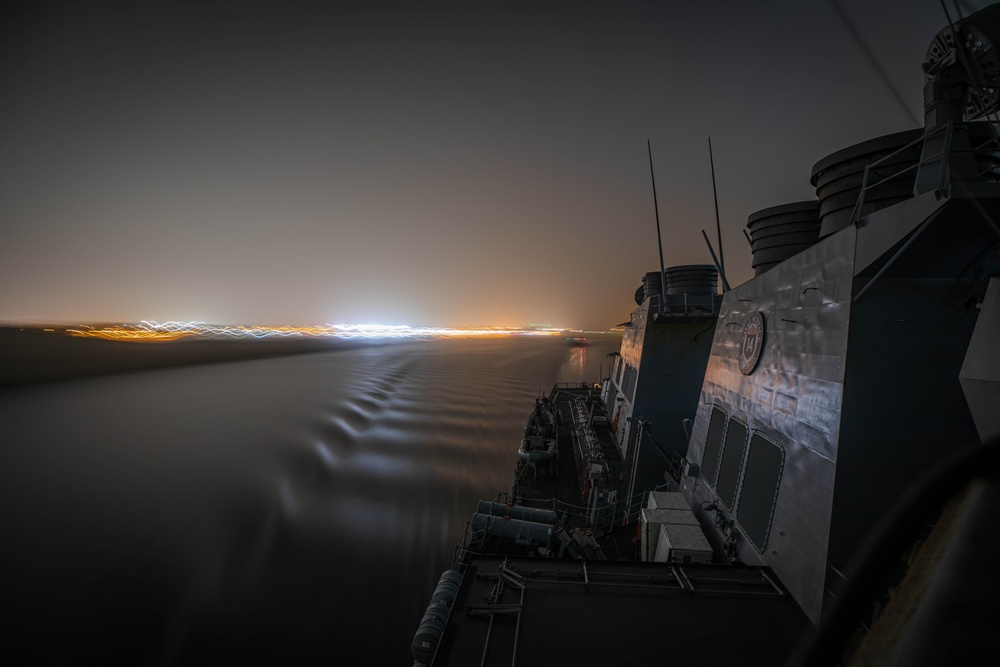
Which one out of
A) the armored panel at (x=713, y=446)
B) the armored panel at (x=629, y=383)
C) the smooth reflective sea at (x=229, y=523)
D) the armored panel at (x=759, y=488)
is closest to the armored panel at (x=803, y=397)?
the armored panel at (x=759, y=488)

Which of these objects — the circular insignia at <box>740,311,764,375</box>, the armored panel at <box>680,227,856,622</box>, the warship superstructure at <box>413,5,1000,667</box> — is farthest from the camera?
the circular insignia at <box>740,311,764,375</box>

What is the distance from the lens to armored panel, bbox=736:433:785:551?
8.84 m

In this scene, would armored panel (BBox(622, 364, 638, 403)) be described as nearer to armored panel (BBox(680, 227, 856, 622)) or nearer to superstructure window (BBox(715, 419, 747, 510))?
superstructure window (BBox(715, 419, 747, 510))

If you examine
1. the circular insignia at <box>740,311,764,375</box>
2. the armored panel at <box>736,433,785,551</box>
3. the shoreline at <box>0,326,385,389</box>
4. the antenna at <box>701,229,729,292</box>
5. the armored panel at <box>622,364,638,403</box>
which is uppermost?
the antenna at <box>701,229,729,292</box>

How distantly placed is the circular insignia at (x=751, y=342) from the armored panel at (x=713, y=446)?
6.11 feet

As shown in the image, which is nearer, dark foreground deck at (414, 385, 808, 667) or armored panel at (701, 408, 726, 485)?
dark foreground deck at (414, 385, 808, 667)

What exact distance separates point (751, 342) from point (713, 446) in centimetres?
347

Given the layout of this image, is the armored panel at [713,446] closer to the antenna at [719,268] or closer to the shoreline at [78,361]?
the antenna at [719,268]

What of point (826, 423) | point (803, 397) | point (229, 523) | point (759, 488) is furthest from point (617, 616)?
point (229, 523)

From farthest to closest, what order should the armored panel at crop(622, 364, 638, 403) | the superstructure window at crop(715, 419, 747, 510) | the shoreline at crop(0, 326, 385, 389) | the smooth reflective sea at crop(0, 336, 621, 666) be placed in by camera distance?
the shoreline at crop(0, 326, 385, 389) < the armored panel at crop(622, 364, 638, 403) < the smooth reflective sea at crop(0, 336, 621, 666) < the superstructure window at crop(715, 419, 747, 510)

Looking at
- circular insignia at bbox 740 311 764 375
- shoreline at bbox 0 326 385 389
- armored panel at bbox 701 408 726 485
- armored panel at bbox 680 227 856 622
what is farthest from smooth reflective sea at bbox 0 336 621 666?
shoreline at bbox 0 326 385 389

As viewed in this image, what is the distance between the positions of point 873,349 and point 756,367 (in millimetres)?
3368

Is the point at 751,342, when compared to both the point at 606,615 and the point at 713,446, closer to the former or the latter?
the point at 713,446

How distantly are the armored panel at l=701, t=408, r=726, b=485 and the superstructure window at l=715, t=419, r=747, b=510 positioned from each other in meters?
0.32
